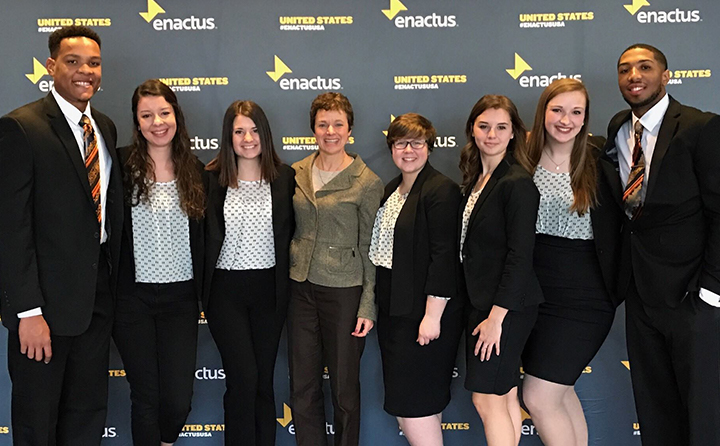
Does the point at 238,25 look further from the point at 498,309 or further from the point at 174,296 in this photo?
the point at 498,309

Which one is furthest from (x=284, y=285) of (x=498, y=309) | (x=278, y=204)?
(x=498, y=309)

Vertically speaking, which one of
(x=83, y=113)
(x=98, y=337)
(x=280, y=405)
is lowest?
(x=280, y=405)

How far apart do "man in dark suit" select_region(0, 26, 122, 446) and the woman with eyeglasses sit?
118cm

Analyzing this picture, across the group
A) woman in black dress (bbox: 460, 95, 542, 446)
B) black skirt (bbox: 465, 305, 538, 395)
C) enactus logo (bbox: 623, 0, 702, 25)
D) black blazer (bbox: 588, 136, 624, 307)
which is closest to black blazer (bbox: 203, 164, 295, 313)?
woman in black dress (bbox: 460, 95, 542, 446)

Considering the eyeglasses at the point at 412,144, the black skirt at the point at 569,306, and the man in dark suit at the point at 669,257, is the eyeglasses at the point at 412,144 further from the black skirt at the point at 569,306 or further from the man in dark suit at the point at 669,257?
the man in dark suit at the point at 669,257

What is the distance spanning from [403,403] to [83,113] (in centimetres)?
182

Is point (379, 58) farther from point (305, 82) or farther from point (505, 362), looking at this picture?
point (505, 362)

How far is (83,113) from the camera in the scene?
220cm

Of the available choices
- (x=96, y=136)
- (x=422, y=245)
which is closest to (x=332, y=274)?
(x=422, y=245)

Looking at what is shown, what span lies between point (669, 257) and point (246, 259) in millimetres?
1770

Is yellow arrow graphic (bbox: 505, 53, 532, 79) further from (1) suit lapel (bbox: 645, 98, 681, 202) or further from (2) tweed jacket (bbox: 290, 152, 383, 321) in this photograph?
(2) tweed jacket (bbox: 290, 152, 383, 321)

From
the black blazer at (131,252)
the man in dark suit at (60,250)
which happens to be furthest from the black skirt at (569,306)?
the man in dark suit at (60,250)

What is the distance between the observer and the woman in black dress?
6.89 ft

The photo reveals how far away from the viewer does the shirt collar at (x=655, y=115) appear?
2213mm
